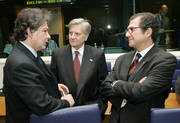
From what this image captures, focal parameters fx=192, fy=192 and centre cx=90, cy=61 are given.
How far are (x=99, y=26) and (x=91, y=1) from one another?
2.41ft

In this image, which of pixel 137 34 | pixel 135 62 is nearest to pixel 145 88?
pixel 135 62

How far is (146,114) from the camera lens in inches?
59.8

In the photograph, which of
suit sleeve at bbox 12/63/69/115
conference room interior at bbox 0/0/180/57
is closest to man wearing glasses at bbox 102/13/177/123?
suit sleeve at bbox 12/63/69/115

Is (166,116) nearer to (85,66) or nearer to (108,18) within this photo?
(85,66)

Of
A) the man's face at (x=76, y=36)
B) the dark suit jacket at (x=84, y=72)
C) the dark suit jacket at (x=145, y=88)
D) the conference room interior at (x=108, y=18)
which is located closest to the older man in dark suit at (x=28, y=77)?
the dark suit jacket at (x=145, y=88)

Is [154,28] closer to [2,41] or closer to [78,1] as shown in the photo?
[78,1]

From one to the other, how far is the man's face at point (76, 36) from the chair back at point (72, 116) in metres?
1.15

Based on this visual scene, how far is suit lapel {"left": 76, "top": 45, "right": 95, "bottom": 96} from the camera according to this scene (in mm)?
2023

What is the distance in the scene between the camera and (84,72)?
207 cm

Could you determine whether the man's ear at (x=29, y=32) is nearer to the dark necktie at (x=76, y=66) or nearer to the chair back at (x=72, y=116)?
the chair back at (x=72, y=116)

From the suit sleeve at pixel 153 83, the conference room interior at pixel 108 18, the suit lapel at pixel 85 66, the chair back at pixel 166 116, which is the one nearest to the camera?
the chair back at pixel 166 116

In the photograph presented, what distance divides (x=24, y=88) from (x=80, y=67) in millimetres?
993

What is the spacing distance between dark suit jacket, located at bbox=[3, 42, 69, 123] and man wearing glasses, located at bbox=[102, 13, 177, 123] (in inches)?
20.5

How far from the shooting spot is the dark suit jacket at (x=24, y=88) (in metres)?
1.16
